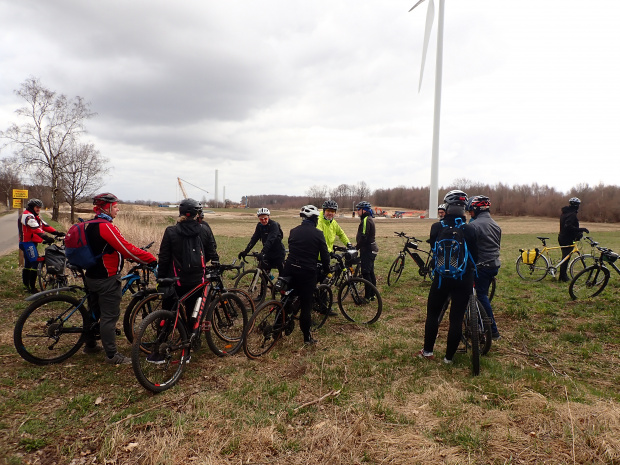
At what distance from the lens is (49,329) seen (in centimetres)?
443

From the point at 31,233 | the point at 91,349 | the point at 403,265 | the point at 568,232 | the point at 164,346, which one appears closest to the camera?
the point at 164,346

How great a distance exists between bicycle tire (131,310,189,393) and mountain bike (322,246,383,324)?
2.97m

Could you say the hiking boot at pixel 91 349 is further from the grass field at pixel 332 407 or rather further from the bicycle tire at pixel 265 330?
the bicycle tire at pixel 265 330

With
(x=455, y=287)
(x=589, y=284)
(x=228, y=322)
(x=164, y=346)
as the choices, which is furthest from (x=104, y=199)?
(x=589, y=284)

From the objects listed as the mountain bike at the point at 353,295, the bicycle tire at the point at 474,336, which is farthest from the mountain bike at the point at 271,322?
the bicycle tire at the point at 474,336

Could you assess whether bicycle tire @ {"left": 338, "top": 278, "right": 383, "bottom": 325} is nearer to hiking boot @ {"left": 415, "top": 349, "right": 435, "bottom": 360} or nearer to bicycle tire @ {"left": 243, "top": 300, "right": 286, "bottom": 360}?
hiking boot @ {"left": 415, "top": 349, "right": 435, "bottom": 360}

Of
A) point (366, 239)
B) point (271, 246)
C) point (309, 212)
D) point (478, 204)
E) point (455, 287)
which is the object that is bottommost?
point (455, 287)

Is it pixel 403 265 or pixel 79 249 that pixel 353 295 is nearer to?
pixel 403 265

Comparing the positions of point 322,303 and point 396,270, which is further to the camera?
point 396,270

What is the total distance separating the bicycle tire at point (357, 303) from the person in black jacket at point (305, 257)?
5.16ft

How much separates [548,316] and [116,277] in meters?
8.13

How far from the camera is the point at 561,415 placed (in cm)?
322

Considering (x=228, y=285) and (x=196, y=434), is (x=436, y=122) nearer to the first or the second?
(x=228, y=285)

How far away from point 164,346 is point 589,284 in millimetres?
9637
